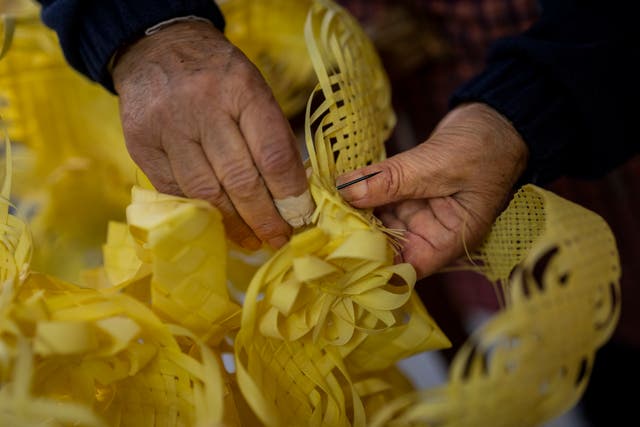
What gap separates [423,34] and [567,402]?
0.59 m

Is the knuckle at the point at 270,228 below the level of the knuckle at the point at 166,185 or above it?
below

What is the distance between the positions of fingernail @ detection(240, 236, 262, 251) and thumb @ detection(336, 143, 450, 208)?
0.09m

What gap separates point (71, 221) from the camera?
761 millimetres

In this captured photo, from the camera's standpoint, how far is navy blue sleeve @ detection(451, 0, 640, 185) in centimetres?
52

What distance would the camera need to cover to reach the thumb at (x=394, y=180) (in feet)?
1.46

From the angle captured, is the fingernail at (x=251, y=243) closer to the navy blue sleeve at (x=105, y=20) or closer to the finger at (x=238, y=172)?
the finger at (x=238, y=172)

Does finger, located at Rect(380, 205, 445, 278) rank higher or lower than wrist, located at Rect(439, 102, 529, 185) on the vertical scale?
lower

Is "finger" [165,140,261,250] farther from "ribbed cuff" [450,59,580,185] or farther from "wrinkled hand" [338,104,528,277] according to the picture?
"ribbed cuff" [450,59,580,185]

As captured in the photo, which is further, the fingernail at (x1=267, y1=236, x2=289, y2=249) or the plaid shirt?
the plaid shirt

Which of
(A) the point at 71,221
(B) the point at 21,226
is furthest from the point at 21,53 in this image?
(B) the point at 21,226

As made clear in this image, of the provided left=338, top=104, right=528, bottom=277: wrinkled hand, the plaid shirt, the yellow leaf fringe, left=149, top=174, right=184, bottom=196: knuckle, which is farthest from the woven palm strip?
the plaid shirt

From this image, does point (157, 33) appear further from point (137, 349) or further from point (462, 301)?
point (462, 301)

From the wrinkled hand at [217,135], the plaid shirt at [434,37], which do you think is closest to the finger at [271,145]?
the wrinkled hand at [217,135]

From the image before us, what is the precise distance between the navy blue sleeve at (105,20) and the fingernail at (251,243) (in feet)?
0.66
